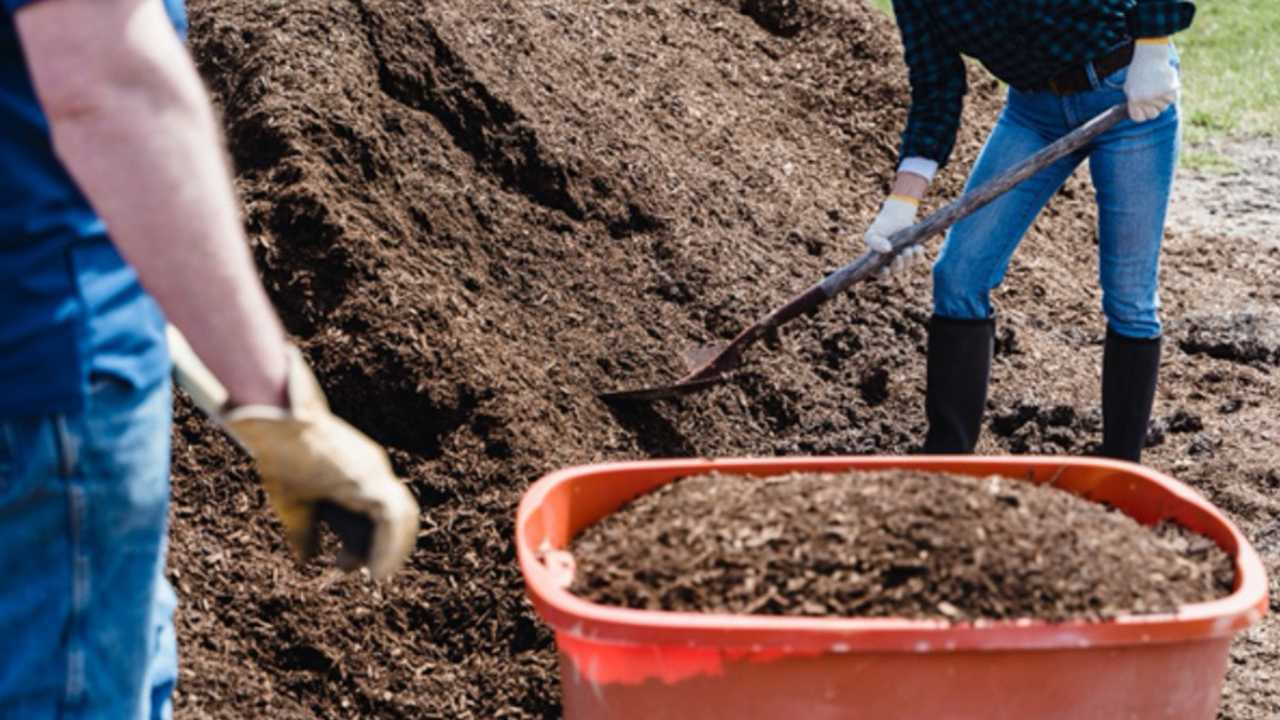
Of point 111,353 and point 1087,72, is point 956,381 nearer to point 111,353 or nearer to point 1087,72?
point 1087,72

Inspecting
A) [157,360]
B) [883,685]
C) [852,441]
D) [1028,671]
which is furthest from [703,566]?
[852,441]

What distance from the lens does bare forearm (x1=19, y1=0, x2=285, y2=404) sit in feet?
3.84

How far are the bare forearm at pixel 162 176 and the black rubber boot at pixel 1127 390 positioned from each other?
2656 millimetres

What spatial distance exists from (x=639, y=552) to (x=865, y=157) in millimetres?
3920

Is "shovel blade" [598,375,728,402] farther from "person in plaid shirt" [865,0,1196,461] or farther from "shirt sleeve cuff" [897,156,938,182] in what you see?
"shirt sleeve cuff" [897,156,938,182]

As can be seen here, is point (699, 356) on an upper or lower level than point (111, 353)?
lower

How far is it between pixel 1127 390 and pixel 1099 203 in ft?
1.59

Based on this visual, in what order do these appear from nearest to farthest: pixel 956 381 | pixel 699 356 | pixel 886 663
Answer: pixel 886 663, pixel 956 381, pixel 699 356

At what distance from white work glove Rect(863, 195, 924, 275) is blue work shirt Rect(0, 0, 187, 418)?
2.28 m

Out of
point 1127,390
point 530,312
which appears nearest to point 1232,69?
point 1127,390

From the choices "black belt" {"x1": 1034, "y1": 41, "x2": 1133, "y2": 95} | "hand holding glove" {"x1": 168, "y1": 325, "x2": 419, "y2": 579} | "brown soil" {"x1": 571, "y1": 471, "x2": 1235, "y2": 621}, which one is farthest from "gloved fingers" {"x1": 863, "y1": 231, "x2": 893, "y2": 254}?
"hand holding glove" {"x1": 168, "y1": 325, "x2": 419, "y2": 579}

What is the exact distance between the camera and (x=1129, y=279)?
3275 millimetres

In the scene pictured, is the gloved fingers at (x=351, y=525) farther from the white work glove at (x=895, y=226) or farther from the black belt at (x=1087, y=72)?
the black belt at (x=1087, y=72)

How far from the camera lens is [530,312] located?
388 cm
